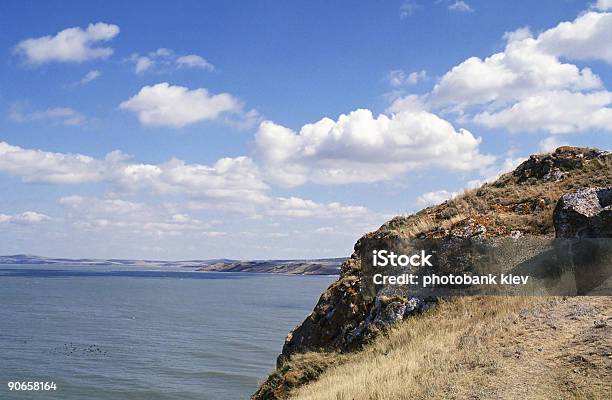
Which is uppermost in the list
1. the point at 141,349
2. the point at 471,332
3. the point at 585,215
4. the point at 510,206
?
the point at 510,206

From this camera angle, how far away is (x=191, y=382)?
43375 mm

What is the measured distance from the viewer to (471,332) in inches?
508

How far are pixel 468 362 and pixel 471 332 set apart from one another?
1804mm

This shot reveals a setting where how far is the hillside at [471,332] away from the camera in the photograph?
10.2 meters

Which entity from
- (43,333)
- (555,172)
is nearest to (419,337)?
(555,172)

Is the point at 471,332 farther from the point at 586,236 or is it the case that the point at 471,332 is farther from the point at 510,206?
the point at 510,206

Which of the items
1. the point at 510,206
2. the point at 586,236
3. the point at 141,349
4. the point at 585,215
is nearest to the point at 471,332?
the point at 586,236

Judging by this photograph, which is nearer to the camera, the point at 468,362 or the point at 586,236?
the point at 468,362

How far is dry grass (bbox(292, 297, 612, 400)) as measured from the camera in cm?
977

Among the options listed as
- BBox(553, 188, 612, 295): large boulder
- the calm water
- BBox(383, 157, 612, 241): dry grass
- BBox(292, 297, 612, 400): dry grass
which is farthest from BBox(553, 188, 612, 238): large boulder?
the calm water

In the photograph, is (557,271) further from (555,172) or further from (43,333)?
(43,333)

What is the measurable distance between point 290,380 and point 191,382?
1149 inches

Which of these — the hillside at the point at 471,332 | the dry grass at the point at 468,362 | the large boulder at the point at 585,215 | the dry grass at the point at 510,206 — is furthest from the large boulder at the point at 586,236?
the dry grass at the point at 510,206

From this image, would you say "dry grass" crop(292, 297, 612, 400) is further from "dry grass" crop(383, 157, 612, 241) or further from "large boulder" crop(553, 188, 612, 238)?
"dry grass" crop(383, 157, 612, 241)
